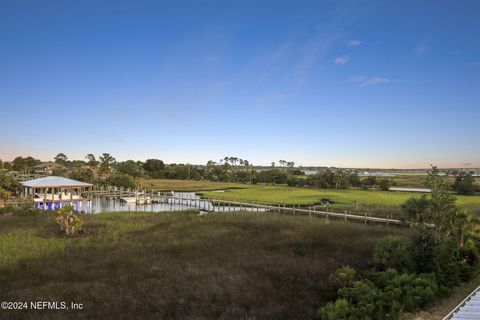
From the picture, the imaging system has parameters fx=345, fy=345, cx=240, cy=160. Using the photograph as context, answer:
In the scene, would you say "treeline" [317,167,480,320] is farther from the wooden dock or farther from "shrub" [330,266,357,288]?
the wooden dock

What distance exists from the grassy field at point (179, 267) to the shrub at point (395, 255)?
1503 millimetres

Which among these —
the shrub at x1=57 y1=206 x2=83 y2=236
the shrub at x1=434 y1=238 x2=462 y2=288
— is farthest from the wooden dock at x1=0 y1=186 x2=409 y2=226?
the shrub at x1=57 y1=206 x2=83 y2=236

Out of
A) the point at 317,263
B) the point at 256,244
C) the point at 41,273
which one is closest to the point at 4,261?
the point at 41,273

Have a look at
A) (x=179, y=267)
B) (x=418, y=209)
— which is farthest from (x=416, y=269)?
(x=179, y=267)

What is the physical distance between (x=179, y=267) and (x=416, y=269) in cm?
987

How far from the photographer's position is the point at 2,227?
26.3m

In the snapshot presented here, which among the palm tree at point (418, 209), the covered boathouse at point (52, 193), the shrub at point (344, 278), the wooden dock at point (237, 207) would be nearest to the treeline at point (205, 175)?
the wooden dock at point (237, 207)

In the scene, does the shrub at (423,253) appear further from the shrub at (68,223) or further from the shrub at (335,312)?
the shrub at (68,223)

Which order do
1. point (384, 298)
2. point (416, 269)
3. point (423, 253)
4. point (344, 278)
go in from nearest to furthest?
point (384, 298)
point (344, 278)
point (416, 269)
point (423, 253)

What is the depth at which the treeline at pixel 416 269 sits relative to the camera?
9734 mm

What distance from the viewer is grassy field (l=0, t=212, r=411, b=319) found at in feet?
35.1

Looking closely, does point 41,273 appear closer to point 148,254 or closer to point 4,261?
point 4,261

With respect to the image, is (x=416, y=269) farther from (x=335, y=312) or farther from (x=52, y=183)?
(x=52, y=183)

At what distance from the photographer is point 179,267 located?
593 inches
